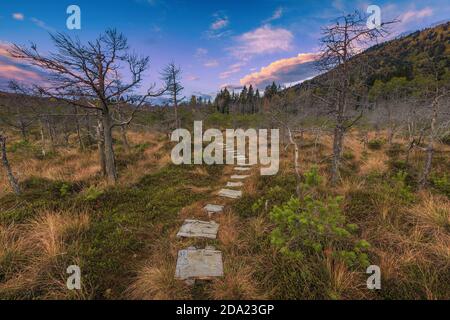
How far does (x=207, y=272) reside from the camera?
2932 millimetres

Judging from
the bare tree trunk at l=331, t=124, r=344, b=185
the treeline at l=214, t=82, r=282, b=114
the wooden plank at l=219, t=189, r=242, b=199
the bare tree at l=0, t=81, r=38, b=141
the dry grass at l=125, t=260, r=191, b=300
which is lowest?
the dry grass at l=125, t=260, r=191, b=300

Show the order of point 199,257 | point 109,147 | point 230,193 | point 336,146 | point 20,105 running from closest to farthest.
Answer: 1. point 199,257
2. point 336,146
3. point 230,193
4. point 109,147
5. point 20,105

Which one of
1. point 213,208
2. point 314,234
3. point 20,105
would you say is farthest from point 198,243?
point 20,105

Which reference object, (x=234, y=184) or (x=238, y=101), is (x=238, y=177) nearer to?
(x=234, y=184)

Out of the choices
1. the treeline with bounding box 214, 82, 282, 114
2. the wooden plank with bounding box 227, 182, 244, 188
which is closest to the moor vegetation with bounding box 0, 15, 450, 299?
the wooden plank with bounding box 227, 182, 244, 188

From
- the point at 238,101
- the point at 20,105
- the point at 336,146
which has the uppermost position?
the point at 238,101

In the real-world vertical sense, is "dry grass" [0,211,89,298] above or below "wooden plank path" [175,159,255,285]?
above

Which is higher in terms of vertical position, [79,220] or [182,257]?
[79,220]

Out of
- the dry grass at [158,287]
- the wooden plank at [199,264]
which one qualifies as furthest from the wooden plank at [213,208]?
the dry grass at [158,287]
